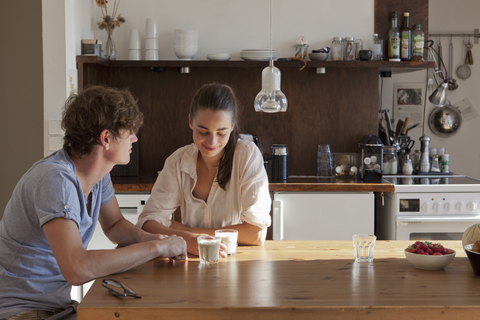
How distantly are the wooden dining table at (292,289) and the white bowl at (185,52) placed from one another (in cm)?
229

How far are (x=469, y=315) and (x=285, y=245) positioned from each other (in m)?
0.78

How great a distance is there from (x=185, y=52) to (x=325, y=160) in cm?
137

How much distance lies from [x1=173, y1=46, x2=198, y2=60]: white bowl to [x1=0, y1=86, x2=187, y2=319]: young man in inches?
81.6

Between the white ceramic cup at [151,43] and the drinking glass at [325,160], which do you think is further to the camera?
the drinking glass at [325,160]

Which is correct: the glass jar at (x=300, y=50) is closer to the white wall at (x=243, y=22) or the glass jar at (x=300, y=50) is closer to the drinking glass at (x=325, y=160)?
the white wall at (x=243, y=22)

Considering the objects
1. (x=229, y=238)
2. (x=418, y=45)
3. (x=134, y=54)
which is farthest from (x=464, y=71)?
(x=229, y=238)

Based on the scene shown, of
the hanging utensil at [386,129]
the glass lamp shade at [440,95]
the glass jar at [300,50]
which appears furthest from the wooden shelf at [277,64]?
the hanging utensil at [386,129]

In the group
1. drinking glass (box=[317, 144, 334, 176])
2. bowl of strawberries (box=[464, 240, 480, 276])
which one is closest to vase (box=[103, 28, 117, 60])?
drinking glass (box=[317, 144, 334, 176])

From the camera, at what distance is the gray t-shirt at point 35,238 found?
150cm

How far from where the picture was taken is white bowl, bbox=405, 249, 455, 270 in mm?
1554

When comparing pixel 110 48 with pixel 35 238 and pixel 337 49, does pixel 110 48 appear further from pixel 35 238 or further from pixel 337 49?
pixel 35 238

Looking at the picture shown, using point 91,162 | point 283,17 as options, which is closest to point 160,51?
point 283,17

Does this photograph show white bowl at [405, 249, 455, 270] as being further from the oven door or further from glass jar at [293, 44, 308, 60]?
glass jar at [293, 44, 308, 60]

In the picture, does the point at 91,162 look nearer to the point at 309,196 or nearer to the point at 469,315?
the point at 469,315
